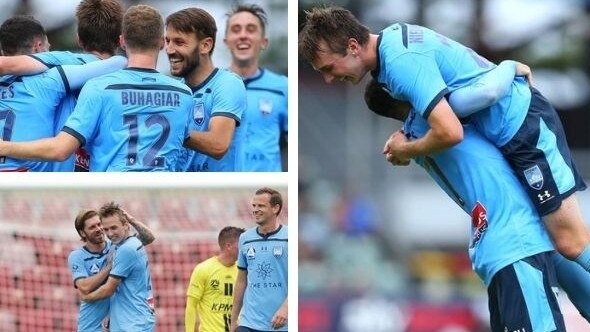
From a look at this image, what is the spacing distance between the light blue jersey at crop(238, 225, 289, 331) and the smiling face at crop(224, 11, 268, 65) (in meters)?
1.84

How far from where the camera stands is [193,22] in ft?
15.7

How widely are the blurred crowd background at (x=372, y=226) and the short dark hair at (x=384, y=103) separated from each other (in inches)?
264

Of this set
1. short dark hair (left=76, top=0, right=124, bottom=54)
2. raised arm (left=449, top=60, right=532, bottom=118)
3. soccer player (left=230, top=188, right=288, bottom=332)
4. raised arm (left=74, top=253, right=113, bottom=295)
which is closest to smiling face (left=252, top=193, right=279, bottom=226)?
soccer player (left=230, top=188, right=288, bottom=332)

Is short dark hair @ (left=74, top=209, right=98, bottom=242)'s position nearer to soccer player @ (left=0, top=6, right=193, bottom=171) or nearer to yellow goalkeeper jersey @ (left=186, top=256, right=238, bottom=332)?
soccer player @ (left=0, top=6, right=193, bottom=171)

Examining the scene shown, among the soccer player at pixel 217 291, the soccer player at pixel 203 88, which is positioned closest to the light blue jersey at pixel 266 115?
the soccer player at pixel 217 291

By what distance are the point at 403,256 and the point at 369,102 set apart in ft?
26.2

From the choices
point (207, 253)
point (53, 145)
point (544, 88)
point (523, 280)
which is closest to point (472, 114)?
point (523, 280)

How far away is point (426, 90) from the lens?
3885 mm

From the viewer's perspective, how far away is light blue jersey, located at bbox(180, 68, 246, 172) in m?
4.69

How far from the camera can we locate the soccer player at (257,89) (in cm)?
653

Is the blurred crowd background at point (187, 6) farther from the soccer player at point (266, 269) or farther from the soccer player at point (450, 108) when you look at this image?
the soccer player at point (450, 108)

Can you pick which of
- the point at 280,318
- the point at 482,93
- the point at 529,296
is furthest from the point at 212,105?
the point at 529,296

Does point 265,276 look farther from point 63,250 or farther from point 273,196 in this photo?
point 63,250

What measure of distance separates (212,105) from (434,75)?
116cm
